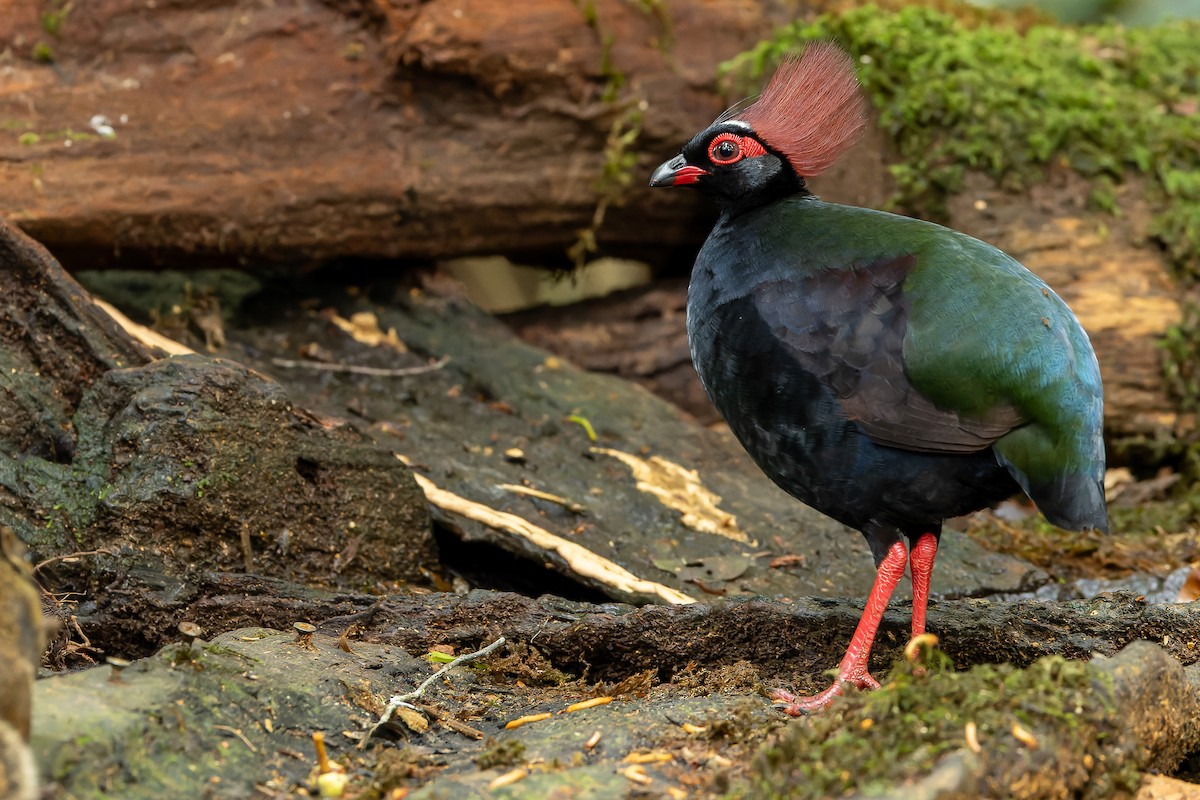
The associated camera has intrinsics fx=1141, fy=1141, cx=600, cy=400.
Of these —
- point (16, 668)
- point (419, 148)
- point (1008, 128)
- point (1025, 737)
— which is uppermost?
point (1008, 128)

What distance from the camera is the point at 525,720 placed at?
3.35 meters

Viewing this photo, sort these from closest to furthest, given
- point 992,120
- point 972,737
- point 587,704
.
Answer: point 972,737 < point 587,704 < point 992,120

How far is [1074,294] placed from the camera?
702cm

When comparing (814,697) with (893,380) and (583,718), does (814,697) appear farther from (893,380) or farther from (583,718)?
(893,380)

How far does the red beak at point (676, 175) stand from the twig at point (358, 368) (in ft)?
7.42

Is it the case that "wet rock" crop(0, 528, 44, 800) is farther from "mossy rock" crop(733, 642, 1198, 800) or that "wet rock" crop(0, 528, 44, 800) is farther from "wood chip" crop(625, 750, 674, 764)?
"mossy rock" crop(733, 642, 1198, 800)

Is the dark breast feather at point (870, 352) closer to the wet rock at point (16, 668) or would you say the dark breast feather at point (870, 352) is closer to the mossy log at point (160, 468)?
the mossy log at point (160, 468)

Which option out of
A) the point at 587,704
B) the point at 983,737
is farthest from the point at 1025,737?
the point at 587,704

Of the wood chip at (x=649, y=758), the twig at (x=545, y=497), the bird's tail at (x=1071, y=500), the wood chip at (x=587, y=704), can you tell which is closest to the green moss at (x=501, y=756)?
the wood chip at (x=649, y=758)

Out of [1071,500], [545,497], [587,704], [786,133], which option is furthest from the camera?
[545,497]

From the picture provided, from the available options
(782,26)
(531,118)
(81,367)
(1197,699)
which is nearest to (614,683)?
(1197,699)

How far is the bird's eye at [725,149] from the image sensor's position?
15.3 feet

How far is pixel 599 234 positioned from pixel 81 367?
3819mm

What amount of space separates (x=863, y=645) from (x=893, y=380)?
0.89m
